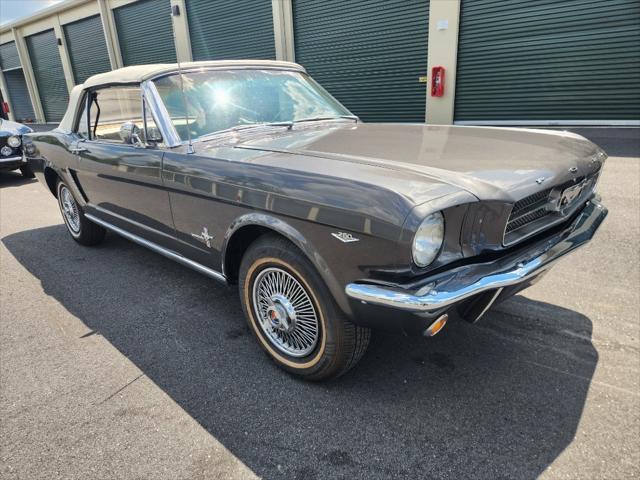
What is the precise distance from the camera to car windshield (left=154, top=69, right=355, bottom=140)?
2920mm

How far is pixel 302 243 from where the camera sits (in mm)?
2102

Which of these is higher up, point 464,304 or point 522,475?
point 464,304

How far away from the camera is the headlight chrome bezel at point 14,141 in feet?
27.3

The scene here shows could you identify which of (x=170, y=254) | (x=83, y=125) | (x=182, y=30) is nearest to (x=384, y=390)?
(x=170, y=254)

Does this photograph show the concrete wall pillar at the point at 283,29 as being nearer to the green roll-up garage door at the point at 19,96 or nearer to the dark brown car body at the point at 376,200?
the dark brown car body at the point at 376,200

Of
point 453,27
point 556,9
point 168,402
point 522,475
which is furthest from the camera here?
point 453,27

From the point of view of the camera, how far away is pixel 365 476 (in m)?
1.82

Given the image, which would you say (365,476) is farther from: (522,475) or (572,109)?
(572,109)

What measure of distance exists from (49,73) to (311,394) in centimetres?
2491

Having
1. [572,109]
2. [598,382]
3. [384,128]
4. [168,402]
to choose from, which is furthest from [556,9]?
[168,402]

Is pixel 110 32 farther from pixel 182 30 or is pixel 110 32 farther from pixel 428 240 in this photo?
pixel 428 240

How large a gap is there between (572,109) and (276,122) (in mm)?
8222

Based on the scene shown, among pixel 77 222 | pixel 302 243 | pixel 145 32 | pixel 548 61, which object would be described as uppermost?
pixel 145 32

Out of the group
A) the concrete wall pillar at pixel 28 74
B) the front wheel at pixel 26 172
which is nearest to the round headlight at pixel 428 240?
the front wheel at pixel 26 172
